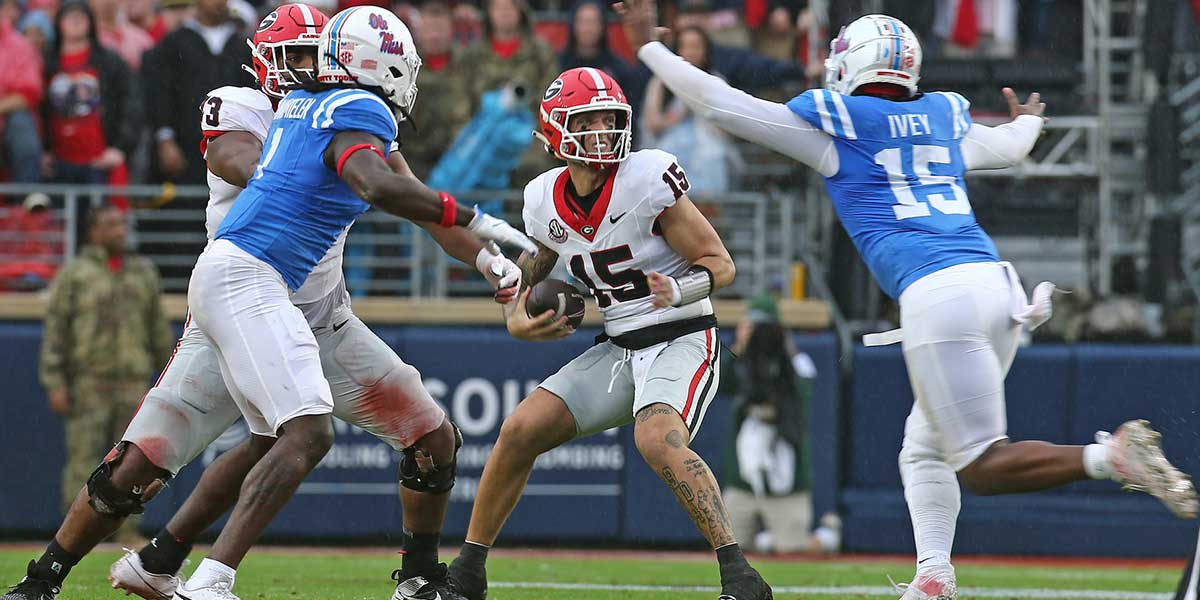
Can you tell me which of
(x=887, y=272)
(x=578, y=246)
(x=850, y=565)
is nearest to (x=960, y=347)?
(x=887, y=272)

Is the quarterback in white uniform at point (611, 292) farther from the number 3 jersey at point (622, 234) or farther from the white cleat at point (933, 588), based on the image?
the white cleat at point (933, 588)

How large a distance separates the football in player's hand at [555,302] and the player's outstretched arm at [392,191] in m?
0.48

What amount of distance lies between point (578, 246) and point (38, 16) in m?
7.13

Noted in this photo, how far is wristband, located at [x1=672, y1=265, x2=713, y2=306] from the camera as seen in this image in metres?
5.62

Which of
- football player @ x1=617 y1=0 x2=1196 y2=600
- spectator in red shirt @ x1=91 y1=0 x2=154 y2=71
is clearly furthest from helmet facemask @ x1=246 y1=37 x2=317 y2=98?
spectator in red shirt @ x1=91 y1=0 x2=154 y2=71

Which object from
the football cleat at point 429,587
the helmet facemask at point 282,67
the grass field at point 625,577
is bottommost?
the grass field at point 625,577

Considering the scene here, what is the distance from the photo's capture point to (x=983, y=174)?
38.3 feet

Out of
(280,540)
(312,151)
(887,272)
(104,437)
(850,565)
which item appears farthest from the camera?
(280,540)

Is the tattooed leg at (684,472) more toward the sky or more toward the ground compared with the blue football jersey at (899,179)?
more toward the ground

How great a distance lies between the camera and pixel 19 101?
10.8 m

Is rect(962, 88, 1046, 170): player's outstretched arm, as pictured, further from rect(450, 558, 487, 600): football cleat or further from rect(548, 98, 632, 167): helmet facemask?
rect(450, 558, 487, 600): football cleat

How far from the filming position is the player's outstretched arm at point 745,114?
5.76m

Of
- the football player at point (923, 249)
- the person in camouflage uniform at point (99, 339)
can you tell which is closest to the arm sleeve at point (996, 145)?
the football player at point (923, 249)

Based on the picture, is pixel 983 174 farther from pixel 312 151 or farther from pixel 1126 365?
pixel 312 151
